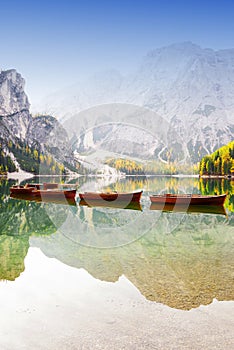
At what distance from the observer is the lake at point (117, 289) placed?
8609 mm

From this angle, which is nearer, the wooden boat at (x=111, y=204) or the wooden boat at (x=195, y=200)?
the wooden boat at (x=195, y=200)

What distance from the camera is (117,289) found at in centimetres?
1189

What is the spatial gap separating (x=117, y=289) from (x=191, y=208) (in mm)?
26195

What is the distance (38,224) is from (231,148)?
119m

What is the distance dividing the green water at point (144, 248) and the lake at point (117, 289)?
0.05m

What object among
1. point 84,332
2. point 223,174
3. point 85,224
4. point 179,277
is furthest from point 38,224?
point 223,174

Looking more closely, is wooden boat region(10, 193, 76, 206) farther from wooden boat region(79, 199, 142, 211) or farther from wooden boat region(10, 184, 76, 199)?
wooden boat region(79, 199, 142, 211)

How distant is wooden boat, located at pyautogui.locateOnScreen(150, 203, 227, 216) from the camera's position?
34.3 meters

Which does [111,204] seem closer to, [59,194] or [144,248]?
[59,194]

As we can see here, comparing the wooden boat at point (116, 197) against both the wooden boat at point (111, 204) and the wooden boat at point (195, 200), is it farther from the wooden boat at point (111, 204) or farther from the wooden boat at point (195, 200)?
the wooden boat at point (195, 200)

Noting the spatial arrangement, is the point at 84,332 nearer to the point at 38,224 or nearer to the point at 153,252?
the point at 153,252

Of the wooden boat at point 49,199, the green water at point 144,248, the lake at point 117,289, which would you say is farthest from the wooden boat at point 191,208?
the wooden boat at point 49,199

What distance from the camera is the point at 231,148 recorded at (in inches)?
5251

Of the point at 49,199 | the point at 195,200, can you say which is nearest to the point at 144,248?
the point at 195,200
